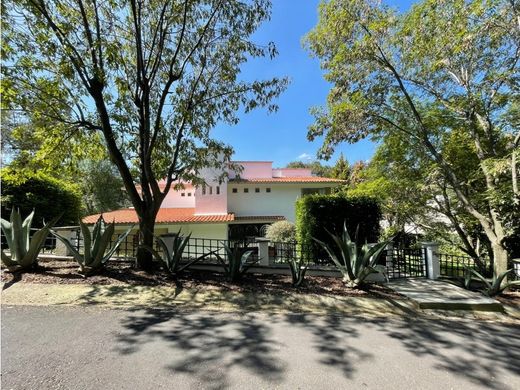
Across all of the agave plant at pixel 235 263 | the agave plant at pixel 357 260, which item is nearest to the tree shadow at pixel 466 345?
the agave plant at pixel 357 260

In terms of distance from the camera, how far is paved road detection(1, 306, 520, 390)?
8.70 ft

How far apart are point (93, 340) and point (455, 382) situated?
3774 mm

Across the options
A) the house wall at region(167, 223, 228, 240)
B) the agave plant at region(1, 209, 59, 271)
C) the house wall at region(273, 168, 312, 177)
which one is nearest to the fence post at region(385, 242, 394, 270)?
the agave plant at region(1, 209, 59, 271)

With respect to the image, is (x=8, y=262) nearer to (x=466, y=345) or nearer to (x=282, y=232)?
(x=466, y=345)

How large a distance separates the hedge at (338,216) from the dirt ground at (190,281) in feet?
11.2

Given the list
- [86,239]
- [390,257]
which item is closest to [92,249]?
[86,239]

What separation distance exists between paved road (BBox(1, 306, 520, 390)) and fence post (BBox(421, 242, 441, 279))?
2.78 metres

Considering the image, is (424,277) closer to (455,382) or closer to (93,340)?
(455,382)

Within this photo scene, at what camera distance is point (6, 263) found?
5.63 m

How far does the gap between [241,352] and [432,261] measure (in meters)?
6.01

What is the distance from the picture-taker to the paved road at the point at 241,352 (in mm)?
2652

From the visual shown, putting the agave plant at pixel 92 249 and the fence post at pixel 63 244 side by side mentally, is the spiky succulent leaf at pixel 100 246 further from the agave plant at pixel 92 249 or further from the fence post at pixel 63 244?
the fence post at pixel 63 244

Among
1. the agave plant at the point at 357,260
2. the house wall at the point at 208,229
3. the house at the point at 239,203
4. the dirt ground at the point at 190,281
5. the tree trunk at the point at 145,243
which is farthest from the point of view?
the house at the point at 239,203

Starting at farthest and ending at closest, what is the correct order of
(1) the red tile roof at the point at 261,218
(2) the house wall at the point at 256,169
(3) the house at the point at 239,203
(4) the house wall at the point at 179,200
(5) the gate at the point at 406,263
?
(2) the house wall at the point at 256,169 < (4) the house wall at the point at 179,200 < (1) the red tile roof at the point at 261,218 < (3) the house at the point at 239,203 < (5) the gate at the point at 406,263
